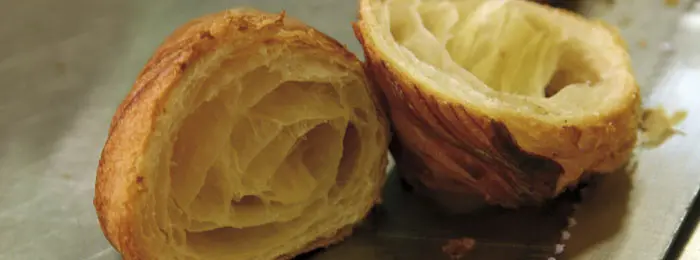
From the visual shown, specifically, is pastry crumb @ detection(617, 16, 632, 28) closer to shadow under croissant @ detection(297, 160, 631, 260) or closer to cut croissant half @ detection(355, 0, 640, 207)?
cut croissant half @ detection(355, 0, 640, 207)

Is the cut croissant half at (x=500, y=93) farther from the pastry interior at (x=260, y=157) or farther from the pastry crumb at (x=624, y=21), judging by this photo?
the pastry crumb at (x=624, y=21)

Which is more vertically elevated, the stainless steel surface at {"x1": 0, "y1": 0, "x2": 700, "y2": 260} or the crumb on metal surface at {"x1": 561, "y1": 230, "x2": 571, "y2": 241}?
the stainless steel surface at {"x1": 0, "y1": 0, "x2": 700, "y2": 260}

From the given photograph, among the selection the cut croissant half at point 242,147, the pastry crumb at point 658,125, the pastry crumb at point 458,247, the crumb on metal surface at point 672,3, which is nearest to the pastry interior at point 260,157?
the cut croissant half at point 242,147

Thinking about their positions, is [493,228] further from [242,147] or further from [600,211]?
[242,147]

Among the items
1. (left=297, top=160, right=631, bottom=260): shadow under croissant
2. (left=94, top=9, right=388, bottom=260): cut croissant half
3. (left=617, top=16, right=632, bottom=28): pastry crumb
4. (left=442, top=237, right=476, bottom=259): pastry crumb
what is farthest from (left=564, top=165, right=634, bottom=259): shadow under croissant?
(left=617, top=16, right=632, bottom=28): pastry crumb

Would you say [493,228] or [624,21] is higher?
[624,21]

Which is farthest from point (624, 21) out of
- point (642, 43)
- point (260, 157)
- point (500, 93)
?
point (260, 157)

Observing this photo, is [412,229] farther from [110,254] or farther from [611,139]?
[110,254]

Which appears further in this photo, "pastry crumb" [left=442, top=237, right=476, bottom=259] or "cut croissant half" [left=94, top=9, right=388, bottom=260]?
"pastry crumb" [left=442, top=237, right=476, bottom=259]
